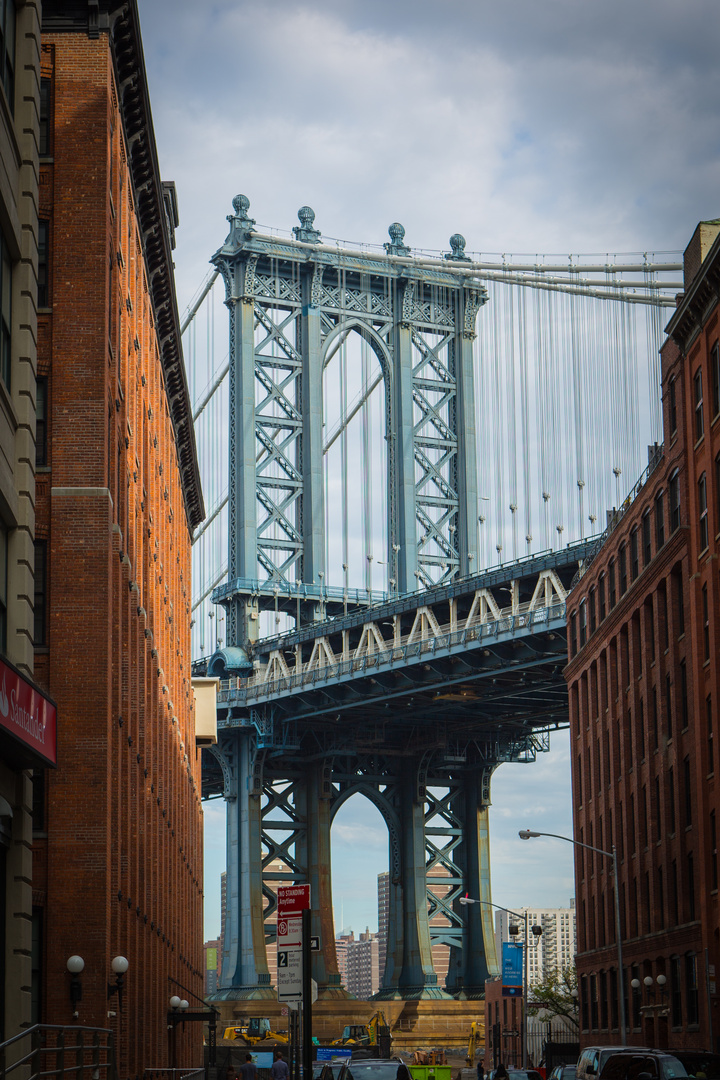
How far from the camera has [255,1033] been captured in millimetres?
93625

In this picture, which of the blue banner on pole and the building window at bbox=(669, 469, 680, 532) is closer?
the building window at bbox=(669, 469, 680, 532)

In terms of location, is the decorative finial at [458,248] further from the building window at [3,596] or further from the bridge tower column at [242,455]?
the building window at [3,596]

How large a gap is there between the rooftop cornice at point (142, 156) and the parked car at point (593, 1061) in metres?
22.9

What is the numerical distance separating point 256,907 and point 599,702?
131ft

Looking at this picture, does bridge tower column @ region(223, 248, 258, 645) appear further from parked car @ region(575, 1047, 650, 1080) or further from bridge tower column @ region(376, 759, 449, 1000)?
parked car @ region(575, 1047, 650, 1080)

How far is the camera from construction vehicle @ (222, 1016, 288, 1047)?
91812 millimetres

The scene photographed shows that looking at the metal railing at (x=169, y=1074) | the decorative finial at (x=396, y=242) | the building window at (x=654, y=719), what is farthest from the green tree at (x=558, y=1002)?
the metal railing at (x=169, y=1074)

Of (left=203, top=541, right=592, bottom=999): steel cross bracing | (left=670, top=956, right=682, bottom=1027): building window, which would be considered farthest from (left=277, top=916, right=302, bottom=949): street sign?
(left=203, top=541, right=592, bottom=999): steel cross bracing

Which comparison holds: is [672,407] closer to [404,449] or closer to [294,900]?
[294,900]

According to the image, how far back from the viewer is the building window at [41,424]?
33.3 meters

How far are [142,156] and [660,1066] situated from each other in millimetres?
26169

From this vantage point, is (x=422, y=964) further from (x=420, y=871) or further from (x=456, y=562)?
(x=456, y=562)

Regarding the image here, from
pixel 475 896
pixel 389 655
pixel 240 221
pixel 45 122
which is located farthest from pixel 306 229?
pixel 45 122

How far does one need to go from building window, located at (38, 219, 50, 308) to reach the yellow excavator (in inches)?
2299
